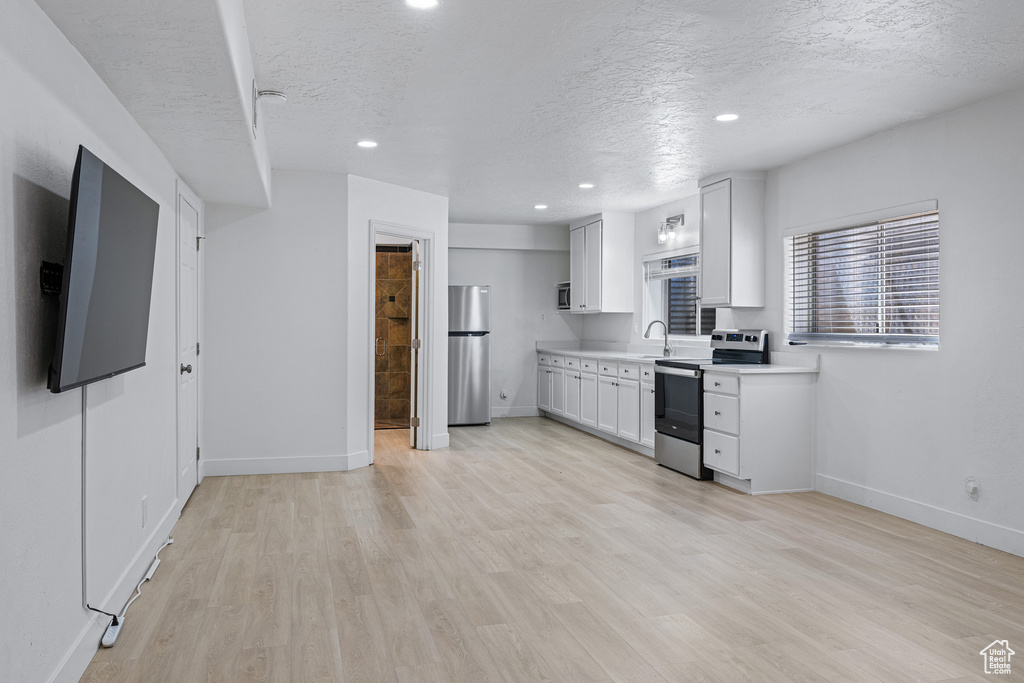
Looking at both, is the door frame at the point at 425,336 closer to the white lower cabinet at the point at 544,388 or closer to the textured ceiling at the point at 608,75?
the textured ceiling at the point at 608,75

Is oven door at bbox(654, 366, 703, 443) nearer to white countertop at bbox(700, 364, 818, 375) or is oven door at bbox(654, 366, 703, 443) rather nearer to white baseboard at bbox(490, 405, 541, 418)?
white countertop at bbox(700, 364, 818, 375)

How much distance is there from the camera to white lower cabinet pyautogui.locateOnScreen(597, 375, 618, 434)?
21.5 feet

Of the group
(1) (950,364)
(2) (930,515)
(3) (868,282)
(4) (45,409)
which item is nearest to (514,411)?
(3) (868,282)

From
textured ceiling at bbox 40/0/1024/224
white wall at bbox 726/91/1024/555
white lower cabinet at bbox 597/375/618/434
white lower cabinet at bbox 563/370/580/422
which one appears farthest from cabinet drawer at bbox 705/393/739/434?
white lower cabinet at bbox 563/370/580/422

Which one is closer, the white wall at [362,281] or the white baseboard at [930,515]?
the white baseboard at [930,515]

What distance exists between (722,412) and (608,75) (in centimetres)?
260

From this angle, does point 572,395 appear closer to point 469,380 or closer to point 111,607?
point 469,380

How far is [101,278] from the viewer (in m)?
2.14

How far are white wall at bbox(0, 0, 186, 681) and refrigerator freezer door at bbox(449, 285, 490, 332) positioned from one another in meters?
4.83

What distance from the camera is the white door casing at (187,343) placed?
163 inches

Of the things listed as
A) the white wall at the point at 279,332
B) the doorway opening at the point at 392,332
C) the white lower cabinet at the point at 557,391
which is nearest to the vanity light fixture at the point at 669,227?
the white lower cabinet at the point at 557,391
